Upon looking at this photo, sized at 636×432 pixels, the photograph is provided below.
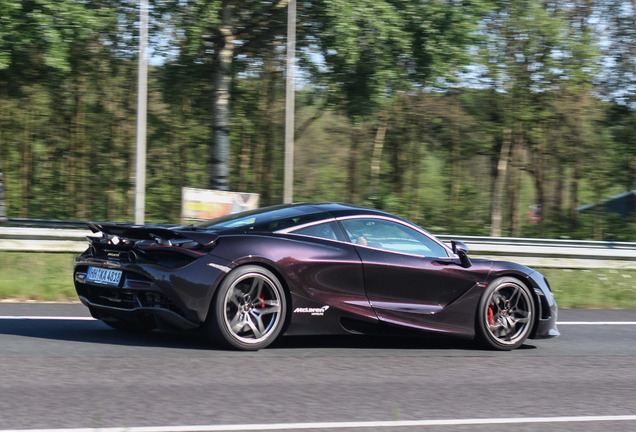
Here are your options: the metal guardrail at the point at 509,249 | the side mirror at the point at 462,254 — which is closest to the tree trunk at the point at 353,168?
the metal guardrail at the point at 509,249

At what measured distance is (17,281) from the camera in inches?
415

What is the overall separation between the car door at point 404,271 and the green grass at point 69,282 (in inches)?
181

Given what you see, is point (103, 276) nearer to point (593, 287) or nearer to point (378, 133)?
point (593, 287)

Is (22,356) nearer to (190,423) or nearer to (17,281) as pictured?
(190,423)

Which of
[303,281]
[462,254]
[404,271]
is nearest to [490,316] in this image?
[462,254]

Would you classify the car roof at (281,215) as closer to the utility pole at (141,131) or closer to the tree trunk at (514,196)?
the utility pole at (141,131)

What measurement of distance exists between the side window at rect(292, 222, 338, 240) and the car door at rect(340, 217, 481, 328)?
0.14 meters

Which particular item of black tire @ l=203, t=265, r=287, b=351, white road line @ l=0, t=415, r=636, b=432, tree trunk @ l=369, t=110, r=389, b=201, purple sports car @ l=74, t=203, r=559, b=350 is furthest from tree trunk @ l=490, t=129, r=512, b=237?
white road line @ l=0, t=415, r=636, b=432

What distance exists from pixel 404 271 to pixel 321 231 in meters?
0.82

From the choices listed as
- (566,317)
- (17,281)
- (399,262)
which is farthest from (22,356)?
(566,317)

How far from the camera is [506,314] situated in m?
7.71

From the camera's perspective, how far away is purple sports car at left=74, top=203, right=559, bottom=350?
6359 millimetres

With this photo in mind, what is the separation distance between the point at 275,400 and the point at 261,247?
5.51ft

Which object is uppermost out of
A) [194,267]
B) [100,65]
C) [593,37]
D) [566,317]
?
[593,37]
